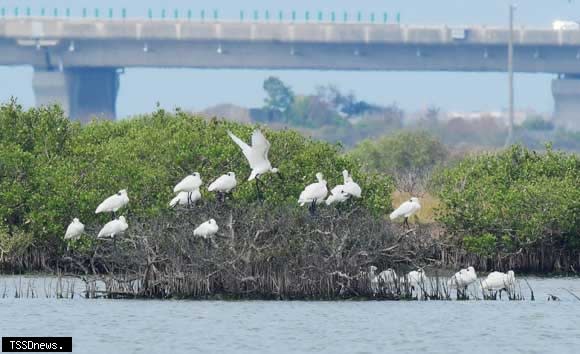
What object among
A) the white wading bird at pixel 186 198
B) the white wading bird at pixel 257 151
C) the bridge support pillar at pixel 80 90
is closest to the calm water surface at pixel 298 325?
the white wading bird at pixel 257 151

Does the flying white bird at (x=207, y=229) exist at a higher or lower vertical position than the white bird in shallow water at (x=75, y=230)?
higher

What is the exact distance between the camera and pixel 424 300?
3500cm

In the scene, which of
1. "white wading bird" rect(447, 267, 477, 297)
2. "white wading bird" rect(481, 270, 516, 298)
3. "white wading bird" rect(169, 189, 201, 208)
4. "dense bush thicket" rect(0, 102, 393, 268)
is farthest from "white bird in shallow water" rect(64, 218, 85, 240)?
"white wading bird" rect(481, 270, 516, 298)

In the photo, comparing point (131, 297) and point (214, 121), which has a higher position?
point (214, 121)

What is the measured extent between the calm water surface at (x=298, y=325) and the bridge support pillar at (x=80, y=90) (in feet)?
311

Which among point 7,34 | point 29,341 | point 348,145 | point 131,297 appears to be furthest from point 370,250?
point 7,34

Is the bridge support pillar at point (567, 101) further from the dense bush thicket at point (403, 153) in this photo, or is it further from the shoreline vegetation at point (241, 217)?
the shoreline vegetation at point (241, 217)

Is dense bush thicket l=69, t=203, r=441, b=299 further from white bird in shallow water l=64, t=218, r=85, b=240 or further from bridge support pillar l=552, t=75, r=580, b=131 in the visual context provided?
bridge support pillar l=552, t=75, r=580, b=131

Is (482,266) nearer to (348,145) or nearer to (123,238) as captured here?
(123,238)

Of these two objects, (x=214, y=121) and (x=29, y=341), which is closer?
(x=29, y=341)

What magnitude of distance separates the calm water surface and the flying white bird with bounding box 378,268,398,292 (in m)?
0.37

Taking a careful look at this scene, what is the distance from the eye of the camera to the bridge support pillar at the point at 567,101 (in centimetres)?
13562

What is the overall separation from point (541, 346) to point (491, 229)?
12585 millimetres

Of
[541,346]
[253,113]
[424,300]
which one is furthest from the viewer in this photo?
[253,113]
